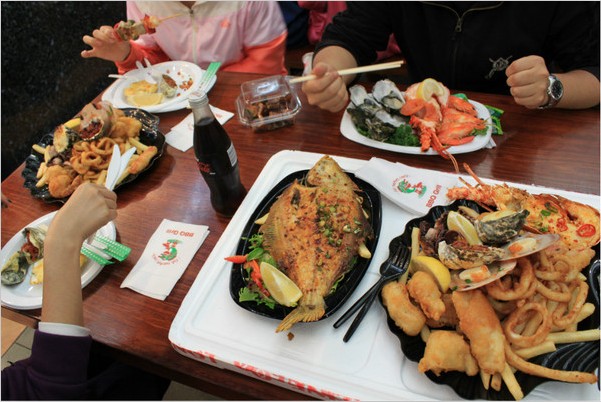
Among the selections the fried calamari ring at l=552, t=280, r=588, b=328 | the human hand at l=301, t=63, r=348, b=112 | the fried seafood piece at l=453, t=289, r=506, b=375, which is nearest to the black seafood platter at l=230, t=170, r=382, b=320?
the fried seafood piece at l=453, t=289, r=506, b=375

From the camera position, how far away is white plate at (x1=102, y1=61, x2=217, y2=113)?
7.91 feet

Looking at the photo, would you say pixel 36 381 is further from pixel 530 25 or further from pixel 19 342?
pixel 530 25

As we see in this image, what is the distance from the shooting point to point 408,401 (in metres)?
1.12

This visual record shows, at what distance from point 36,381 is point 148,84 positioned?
1958 mm

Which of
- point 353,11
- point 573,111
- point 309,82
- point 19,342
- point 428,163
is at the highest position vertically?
point 353,11

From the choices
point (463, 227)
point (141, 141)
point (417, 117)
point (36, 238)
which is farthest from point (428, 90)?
point (36, 238)

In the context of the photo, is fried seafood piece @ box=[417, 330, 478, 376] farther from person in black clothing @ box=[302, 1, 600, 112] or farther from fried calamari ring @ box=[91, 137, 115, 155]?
fried calamari ring @ box=[91, 137, 115, 155]

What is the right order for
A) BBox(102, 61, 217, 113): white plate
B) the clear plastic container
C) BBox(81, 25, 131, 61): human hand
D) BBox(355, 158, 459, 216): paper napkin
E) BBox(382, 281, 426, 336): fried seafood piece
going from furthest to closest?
1. BBox(81, 25, 131, 61): human hand
2. BBox(102, 61, 217, 113): white plate
3. the clear plastic container
4. BBox(355, 158, 459, 216): paper napkin
5. BBox(382, 281, 426, 336): fried seafood piece

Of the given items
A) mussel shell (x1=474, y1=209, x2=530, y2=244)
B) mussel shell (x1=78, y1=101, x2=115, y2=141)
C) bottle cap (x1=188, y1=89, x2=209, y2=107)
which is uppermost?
bottle cap (x1=188, y1=89, x2=209, y2=107)

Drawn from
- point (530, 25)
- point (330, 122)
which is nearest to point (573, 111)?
point (530, 25)

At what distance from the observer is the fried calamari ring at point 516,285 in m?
1.13

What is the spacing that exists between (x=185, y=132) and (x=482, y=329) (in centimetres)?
184

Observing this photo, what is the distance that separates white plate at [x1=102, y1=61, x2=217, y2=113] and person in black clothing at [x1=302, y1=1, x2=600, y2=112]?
2.75 ft

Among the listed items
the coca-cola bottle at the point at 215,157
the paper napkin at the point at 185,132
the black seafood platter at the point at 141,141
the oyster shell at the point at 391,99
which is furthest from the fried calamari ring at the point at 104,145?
the oyster shell at the point at 391,99
